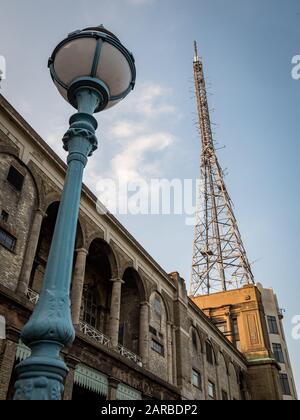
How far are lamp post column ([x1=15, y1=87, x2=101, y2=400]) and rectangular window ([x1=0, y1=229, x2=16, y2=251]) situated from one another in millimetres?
8867

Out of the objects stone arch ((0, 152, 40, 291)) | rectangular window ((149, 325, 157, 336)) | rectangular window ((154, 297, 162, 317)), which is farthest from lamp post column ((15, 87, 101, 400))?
rectangular window ((154, 297, 162, 317))

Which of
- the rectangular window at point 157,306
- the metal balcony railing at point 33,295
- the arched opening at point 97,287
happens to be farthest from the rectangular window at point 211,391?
the metal balcony railing at point 33,295

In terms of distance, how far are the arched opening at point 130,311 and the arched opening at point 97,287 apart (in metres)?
1.15

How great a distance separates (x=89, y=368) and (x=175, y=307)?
31.8 feet

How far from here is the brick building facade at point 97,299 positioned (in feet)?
42.0

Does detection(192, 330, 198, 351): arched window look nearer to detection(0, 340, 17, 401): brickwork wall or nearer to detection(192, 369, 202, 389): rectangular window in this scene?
detection(192, 369, 202, 389): rectangular window

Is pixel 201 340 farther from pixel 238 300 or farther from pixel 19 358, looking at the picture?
pixel 19 358

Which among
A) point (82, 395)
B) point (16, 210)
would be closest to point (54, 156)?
point (16, 210)

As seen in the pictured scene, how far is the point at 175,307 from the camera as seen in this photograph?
2327 cm

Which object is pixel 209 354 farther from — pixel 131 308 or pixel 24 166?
pixel 24 166

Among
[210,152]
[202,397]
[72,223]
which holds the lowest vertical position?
[72,223]

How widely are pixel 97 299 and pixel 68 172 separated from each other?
1650 cm

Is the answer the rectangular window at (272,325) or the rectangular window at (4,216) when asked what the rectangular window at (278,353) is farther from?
the rectangular window at (4,216)

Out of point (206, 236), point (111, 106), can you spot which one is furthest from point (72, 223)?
point (206, 236)
